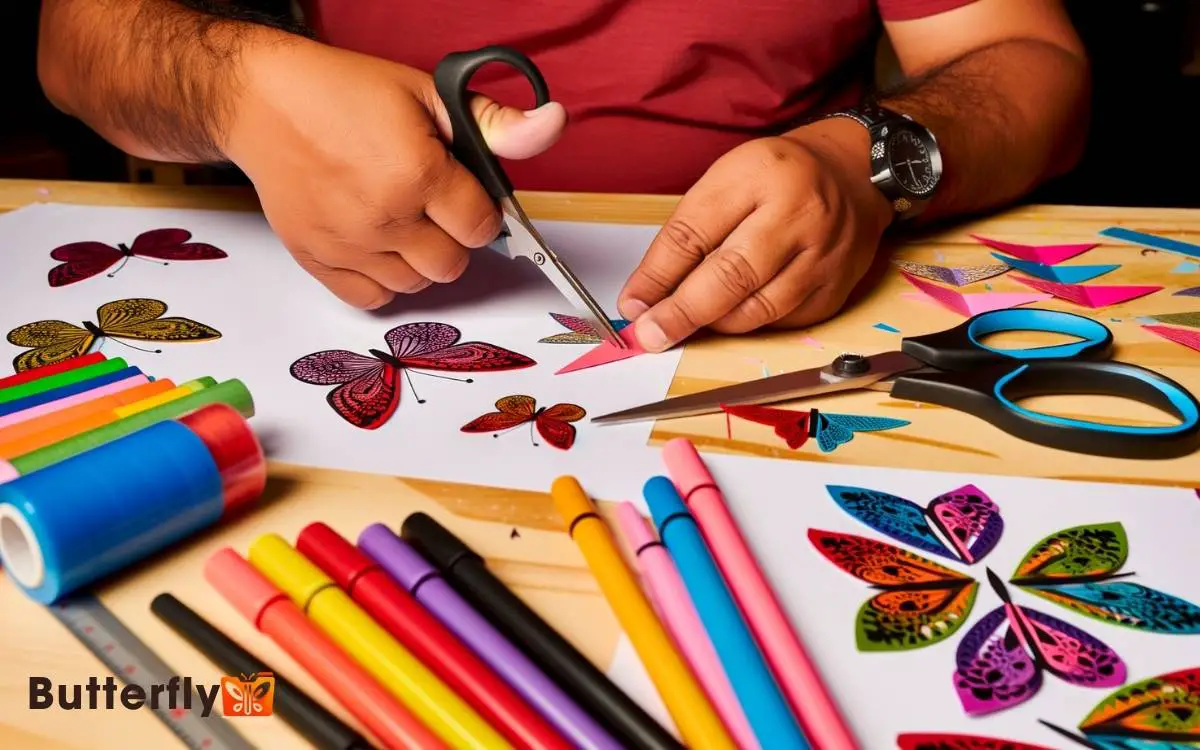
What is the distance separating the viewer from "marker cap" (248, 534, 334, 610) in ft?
1.25

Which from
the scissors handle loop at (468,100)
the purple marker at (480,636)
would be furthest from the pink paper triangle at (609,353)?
the purple marker at (480,636)

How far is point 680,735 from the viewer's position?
1.13 ft

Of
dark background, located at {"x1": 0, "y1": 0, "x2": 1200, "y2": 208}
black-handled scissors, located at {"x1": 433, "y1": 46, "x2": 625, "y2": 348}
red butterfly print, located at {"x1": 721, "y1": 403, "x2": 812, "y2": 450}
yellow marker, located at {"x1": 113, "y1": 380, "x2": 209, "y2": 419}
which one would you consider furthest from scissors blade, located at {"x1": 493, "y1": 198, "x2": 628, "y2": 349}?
dark background, located at {"x1": 0, "y1": 0, "x2": 1200, "y2": 208}

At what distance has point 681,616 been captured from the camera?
1.24 ft

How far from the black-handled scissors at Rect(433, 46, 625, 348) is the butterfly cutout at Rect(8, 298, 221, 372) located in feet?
0.64

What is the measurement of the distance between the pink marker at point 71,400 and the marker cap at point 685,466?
28cm

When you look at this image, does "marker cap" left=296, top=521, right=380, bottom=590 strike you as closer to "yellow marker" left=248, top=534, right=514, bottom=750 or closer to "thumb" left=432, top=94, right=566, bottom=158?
"yellow marker" left=248, top=534, right=514, bottom=750

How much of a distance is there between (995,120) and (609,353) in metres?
0.44

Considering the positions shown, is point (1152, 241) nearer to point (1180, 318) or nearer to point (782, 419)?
point (1180, 318)

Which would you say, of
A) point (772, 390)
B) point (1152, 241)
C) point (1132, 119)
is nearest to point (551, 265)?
point (772, 390)

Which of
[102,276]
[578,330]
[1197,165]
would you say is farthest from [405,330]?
[1197,165]

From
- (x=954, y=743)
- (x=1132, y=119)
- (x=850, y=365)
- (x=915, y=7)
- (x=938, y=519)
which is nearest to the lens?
(x=954, y=743)

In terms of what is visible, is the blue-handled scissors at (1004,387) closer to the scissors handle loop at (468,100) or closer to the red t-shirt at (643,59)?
the scissors handle loop at (468,100)

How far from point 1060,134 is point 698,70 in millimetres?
330
